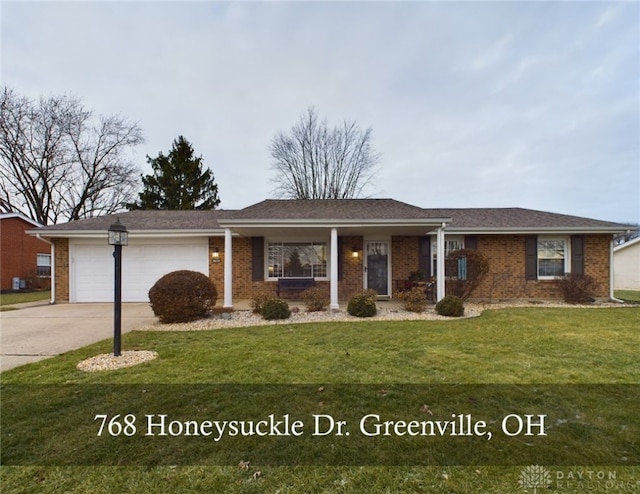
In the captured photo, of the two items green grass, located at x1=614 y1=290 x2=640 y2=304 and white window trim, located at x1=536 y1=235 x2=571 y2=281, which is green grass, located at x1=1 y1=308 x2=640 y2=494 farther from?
green grass, located at x1=614 y1=290 x2=640 y2=304


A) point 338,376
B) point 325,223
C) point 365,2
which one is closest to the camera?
point 338,376

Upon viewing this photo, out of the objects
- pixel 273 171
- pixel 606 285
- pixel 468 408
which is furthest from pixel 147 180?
pixel 606 285

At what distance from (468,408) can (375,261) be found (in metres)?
8.39

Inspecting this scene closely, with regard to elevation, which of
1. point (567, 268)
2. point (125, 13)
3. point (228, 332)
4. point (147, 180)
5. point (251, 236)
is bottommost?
point (228, 332)

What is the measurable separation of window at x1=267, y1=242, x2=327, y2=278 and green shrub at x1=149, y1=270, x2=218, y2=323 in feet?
13.1

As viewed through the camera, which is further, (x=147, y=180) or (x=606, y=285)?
(x=147, y=180)

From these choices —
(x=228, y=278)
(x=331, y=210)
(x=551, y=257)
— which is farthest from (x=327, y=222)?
(x=551, y=257)

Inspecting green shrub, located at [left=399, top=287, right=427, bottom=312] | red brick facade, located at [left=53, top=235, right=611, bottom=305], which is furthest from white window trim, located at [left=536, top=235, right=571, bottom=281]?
green shrub, located at [left=399, top=287, right=427, bottom=312]

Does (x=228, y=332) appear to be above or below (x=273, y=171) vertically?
below

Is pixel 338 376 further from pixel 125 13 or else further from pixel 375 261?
pixel 125 13

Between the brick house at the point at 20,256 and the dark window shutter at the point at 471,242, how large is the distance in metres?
22.0

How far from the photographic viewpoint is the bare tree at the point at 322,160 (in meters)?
22.4

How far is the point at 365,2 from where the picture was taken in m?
9.20

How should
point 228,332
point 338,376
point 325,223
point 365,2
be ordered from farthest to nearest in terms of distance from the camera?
point 365,2 → point 325,223 → point 228,332 → point 338,376
